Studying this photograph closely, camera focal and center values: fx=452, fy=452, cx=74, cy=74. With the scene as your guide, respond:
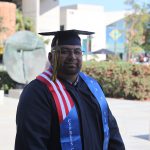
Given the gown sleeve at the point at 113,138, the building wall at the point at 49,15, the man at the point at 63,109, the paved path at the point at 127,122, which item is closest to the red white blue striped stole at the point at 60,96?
the man at the point at 63,109

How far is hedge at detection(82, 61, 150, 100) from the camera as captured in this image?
55.8ft

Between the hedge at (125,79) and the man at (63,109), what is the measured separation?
14.1 meters

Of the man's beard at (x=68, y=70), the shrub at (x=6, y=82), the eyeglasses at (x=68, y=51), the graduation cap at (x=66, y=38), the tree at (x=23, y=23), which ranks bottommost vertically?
the shrub at (x=6, y=82)

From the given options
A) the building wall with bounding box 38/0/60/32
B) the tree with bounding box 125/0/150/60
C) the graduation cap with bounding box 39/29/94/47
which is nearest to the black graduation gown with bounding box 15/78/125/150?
the graduation cap with bounding box 39/29/94/47

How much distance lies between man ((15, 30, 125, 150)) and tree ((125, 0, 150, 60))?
40902 millimetres

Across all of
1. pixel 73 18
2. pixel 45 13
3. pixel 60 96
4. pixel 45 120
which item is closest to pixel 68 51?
pixel 60 96

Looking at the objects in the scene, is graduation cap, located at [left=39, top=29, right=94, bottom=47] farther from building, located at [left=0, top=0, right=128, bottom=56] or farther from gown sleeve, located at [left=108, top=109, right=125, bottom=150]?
building, located at [left=0, top=0, right=128, bottom=56]

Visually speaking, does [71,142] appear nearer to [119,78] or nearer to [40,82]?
[40,82]

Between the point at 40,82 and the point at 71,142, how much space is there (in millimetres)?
414

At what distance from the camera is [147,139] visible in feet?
29.1

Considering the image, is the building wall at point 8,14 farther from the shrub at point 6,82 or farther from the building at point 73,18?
the shrub at point 6,82

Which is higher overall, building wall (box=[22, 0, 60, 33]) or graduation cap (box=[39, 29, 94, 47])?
building wall (box=[22, 0, 60, 33])

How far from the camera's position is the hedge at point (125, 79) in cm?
1700

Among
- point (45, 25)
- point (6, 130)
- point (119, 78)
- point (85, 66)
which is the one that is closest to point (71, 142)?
point (6, 130)
